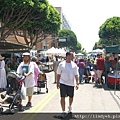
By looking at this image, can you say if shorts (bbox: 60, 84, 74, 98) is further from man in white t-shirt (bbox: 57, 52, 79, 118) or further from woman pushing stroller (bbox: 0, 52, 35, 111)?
woman pushing stroller (bbox: 0, 52, 35, 111)

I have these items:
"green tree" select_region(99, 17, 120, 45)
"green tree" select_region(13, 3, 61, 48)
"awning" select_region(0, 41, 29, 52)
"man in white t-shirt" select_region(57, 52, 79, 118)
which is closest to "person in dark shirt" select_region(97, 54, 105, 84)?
"awning" select_region(0, 41, 29, 52)

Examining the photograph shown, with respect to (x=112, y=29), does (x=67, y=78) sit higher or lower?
lower

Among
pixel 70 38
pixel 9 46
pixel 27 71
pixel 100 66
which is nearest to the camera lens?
pixel 27 71

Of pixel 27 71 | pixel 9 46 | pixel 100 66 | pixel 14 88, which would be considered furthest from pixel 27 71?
pixel 9 46

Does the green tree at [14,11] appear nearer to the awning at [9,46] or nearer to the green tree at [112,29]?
the awning at [9,46]

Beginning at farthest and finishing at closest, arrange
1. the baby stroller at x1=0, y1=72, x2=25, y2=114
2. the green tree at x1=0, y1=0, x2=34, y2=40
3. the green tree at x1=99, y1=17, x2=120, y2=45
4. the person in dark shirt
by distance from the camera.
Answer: the green tree at x1=99, y1=17, x2=120, y2=45 < the green tree at x1=0, y1=0, x2=34, y2=40 < the person in dark shirt < the baby stroller at x1=0, y1=72, x2=25, y2=114

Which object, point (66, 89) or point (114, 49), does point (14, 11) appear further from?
point (66, 89)

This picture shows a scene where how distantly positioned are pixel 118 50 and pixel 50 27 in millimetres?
27790

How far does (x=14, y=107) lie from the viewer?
892 cm

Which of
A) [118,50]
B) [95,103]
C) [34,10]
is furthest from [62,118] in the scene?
[34,10]

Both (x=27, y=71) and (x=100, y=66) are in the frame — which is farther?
(x=100, y=66)

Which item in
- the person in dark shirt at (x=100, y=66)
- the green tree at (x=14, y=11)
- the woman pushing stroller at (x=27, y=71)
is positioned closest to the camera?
the woman pushing stroller at (x=27, y=71)

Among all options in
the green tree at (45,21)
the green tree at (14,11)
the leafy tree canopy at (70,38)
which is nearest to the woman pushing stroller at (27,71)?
the green tree at (14,11)

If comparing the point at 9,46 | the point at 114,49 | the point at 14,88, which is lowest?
the point at 14,88
